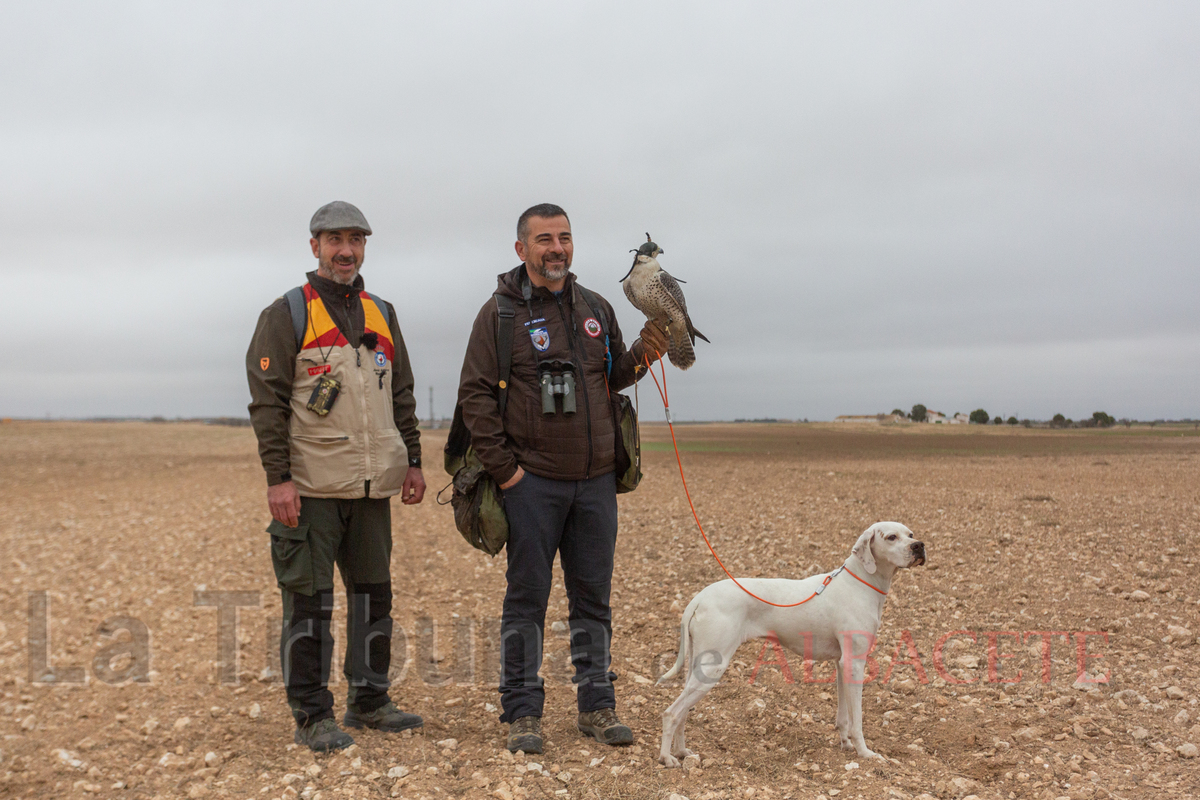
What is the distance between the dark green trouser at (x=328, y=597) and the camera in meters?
4.79

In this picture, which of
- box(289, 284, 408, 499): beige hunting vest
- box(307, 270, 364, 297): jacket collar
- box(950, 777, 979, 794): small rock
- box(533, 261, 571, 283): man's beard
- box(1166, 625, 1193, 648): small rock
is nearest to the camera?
box(950, 777, 979, 794): small rock

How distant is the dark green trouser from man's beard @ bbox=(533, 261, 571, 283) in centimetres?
180

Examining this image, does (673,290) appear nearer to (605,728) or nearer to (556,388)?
(556,388)

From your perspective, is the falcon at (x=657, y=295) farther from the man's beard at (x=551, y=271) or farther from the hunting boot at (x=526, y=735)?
the hunting boot at (x=526, y=735)

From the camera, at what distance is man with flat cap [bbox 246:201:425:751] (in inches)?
188

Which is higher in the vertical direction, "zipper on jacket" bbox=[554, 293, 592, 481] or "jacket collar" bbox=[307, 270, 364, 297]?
"jacket collar" bbox=[307, 270, 364, 297]

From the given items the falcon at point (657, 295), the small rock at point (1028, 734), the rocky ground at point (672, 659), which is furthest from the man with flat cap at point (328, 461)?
the small rock at point (1028, 734)

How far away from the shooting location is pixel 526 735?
15.1 feet

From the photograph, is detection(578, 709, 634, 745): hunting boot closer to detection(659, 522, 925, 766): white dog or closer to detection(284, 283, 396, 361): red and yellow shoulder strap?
detection(659, 522, 925, 766): white dog

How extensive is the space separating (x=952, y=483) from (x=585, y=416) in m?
12.2

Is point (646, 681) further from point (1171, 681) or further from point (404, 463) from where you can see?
point (1171, 681)

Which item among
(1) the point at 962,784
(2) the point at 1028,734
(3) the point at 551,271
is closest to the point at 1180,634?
(2) the point at 1028,734

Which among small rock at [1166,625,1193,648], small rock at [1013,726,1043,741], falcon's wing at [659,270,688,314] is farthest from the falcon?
small rock at [1166,625,1193,648]

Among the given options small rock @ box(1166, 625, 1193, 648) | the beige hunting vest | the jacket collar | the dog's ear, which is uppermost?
the jacket collar
